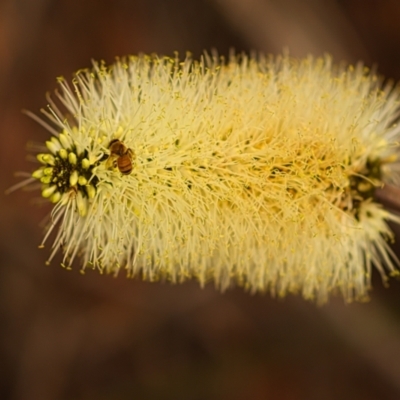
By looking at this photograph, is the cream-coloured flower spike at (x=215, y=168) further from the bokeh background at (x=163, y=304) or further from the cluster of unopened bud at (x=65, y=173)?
the bokeh background at (x=163, y=304)

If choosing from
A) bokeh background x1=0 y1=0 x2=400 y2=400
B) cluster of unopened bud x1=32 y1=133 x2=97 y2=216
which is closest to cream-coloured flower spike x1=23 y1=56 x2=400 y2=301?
cluster of unopened bud x1=32 y1=133 x2=97 y2=216

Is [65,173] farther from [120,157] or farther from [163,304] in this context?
[163,304]

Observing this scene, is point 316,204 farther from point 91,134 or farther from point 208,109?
point 91,134

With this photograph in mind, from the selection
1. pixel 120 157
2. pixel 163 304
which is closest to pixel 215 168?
pixel 120 157

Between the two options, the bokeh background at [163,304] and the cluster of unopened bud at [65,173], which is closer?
the cluster of unopened bud at [65,173]

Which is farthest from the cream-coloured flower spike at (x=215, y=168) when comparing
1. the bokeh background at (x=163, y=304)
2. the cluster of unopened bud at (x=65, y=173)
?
the bokeh background at (x=163, y=304)

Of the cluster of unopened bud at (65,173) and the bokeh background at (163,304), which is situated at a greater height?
the bokeh background at (163,304)

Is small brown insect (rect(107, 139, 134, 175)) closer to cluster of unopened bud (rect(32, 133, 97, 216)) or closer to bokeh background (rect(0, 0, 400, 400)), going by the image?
cluster of unopened bud (rect(32, 133, 97, 216))
